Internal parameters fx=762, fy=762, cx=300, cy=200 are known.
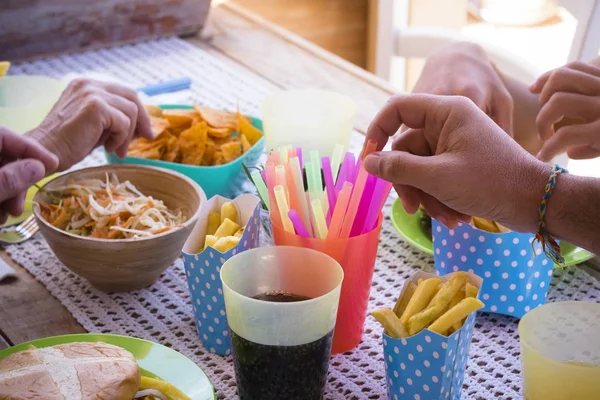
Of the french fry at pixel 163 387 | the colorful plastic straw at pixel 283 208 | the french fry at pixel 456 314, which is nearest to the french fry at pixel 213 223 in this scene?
the colorful plastic straw at pixel 283 208

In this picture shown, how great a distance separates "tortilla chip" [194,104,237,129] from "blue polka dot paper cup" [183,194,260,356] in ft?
1.21

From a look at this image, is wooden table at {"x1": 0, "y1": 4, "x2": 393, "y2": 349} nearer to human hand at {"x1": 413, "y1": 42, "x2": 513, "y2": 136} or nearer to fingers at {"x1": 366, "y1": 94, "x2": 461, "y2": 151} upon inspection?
human hand at {"x1": 413, "y1": 42, "x2": 513, "y2": 136}

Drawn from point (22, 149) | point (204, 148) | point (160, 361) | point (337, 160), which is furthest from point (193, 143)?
point (160, 361)

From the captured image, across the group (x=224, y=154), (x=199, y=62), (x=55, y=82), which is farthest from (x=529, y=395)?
(x=199, y=62)

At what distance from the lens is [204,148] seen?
1.26 m

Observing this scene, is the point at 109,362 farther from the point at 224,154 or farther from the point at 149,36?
the point at 149,36

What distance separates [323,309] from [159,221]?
39cm

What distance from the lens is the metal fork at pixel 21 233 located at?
118 centimetres

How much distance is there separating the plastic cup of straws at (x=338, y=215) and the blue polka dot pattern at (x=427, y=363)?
0.12 metres

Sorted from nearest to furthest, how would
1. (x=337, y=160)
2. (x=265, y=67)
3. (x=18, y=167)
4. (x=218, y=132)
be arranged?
(x=337, y=160)
(x=18, y=167)
(x=218, y=132)
(x=265, y=67)

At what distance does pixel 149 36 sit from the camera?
1.98m

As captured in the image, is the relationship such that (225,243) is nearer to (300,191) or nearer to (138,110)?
(300,191)

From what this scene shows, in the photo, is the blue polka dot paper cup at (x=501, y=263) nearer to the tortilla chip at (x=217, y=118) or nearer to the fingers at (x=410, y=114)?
the fingers at (x=410, y=114)

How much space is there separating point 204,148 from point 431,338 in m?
0.62
